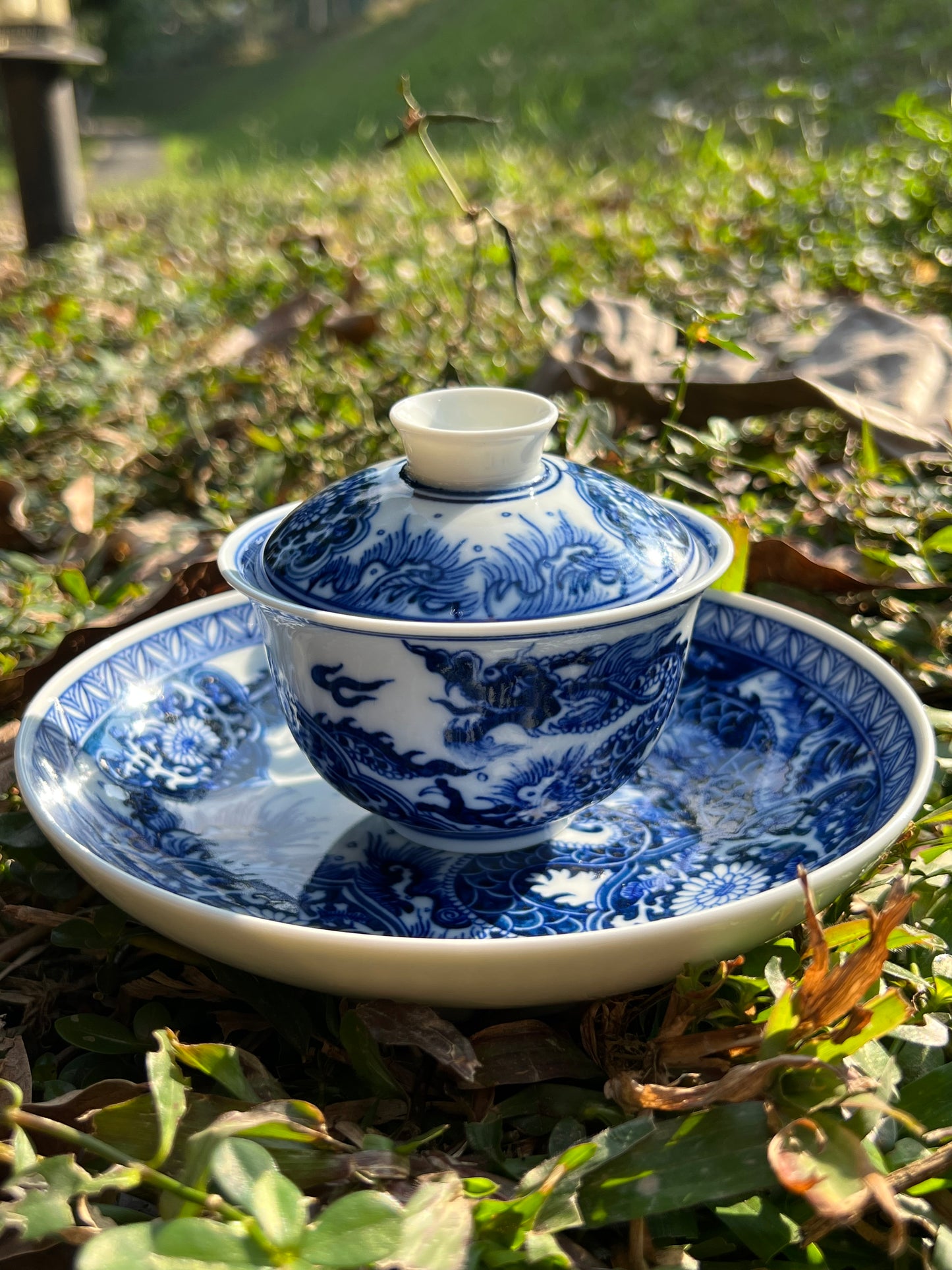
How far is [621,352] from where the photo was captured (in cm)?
229

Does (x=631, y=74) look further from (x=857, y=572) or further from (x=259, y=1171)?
(x=259, y=1171)

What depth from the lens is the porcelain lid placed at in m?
1.06

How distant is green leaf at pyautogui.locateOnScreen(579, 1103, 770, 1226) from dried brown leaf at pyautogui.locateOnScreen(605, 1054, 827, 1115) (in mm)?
10

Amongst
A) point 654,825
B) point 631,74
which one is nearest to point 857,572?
point 654,825

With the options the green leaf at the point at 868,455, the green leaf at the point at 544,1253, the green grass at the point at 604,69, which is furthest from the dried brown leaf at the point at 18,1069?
the green grass at the point at 604,69

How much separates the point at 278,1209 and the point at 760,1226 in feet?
1.17

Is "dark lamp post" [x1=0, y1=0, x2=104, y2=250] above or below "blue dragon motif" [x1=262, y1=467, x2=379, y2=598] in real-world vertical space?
above

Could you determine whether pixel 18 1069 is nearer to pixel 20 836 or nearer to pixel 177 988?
pixel 177 988

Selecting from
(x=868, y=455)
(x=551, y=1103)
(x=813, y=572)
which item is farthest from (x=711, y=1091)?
(x=868, y=455)

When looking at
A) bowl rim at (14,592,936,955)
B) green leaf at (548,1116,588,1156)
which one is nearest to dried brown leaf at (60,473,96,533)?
bowl rim at (14,592,936,955)

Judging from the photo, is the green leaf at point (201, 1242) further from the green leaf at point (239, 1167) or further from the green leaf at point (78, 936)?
the green leaf at point (78, 936)

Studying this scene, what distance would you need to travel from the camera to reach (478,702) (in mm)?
1078

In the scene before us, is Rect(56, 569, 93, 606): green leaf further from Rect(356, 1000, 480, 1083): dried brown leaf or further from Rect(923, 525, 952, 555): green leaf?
Rect(923, 525, 952, 555): green leaf

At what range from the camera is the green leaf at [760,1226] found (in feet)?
2.85
